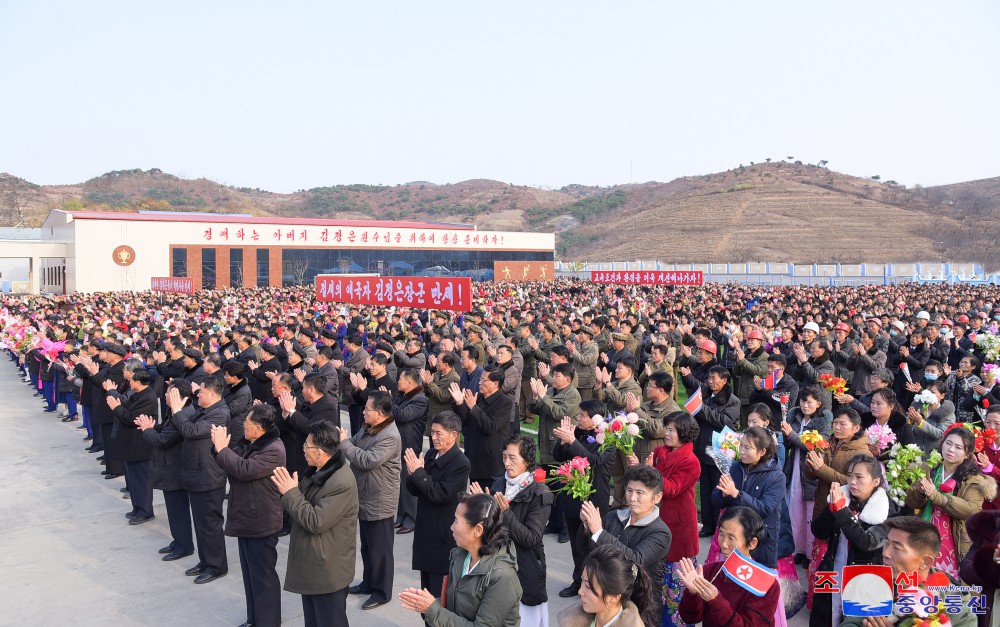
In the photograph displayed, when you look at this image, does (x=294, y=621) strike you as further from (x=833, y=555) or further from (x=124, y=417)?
(x=833, y=555)

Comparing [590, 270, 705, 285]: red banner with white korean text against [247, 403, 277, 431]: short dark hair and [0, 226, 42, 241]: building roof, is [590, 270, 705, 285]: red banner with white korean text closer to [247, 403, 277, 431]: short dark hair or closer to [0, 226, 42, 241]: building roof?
[247, 403, 277, 431]: short dark hair

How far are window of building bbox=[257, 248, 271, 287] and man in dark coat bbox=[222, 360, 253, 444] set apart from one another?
3827 centimetres

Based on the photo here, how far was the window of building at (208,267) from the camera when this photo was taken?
42.6 metres

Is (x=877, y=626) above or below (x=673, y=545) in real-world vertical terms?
above

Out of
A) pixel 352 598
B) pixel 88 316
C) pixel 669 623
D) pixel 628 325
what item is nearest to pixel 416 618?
pixel 352 598

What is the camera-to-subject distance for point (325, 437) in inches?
180

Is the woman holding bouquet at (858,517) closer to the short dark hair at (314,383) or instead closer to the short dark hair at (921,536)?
the short dark hair at (921,536)

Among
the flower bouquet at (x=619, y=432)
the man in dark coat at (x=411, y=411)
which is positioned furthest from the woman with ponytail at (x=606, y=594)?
the man in dark coat at (x=411, y=411)

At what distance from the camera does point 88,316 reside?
62.5ft

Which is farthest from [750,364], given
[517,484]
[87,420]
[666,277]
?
[666,277]

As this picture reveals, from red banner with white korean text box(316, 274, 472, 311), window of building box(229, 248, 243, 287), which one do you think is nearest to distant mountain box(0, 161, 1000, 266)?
window of building box(229, 248, 243, 287)

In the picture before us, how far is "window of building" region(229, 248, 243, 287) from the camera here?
43.5 meters

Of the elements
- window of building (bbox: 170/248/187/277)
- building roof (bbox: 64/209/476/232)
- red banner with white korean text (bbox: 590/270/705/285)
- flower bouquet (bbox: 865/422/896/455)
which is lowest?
flower bouquet (bbox: 865/422/896/455)

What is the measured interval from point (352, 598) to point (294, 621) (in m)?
0.51
